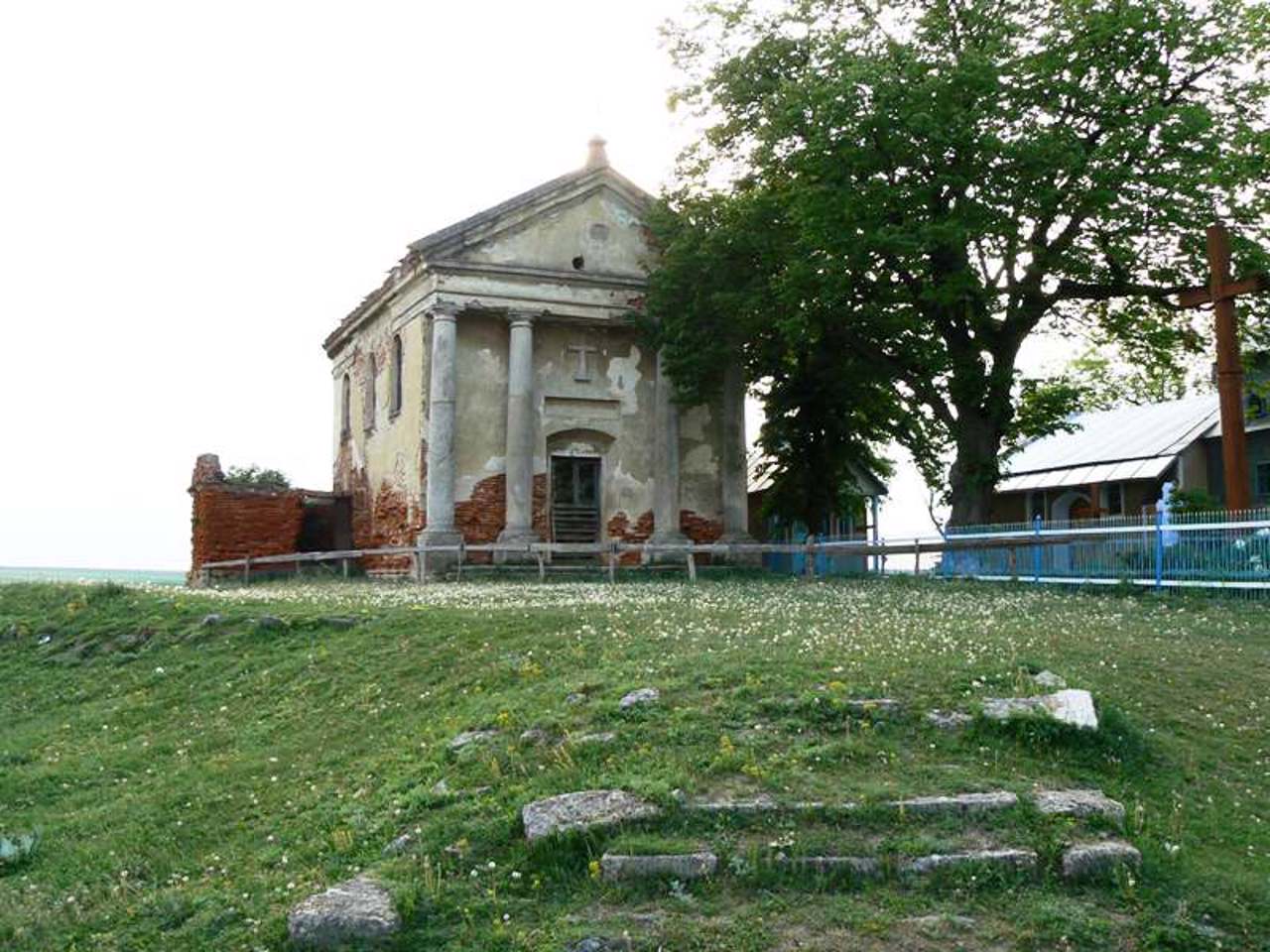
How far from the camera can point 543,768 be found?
9.16 m

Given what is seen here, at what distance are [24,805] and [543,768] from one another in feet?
19.4

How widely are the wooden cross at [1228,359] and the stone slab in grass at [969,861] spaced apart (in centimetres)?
1482

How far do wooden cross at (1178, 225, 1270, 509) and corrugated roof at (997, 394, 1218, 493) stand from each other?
14.6 m

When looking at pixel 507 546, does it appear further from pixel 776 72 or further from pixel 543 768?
pixel 543 768

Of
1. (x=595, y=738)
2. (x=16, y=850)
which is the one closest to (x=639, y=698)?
(x=595, y=738)

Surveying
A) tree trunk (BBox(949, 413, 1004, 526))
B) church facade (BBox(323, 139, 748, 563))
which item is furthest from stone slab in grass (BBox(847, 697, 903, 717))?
church facade (BBox(323, 139, 748, 563))

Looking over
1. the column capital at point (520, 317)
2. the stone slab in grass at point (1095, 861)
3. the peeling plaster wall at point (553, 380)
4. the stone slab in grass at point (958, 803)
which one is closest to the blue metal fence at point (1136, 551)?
the peeling plaster wall at point (553, 380)

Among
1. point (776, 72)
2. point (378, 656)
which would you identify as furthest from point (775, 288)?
point (378, 656)

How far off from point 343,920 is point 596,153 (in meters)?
27.5

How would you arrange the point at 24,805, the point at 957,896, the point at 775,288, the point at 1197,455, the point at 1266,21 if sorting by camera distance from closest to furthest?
the point at 957,896, the point at 24,805, the point at 1266,21, the point at 775,288, the point at 1197,455

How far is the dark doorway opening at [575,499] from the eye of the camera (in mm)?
31328

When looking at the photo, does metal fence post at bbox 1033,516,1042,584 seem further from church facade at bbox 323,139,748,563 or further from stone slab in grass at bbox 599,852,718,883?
stone slab in grass at bbox 599,852,718,883

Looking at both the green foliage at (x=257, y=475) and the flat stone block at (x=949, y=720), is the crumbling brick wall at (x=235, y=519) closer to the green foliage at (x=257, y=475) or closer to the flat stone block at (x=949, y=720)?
the green foliage at (x=257, y=475)

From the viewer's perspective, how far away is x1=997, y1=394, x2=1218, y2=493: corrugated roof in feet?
127
